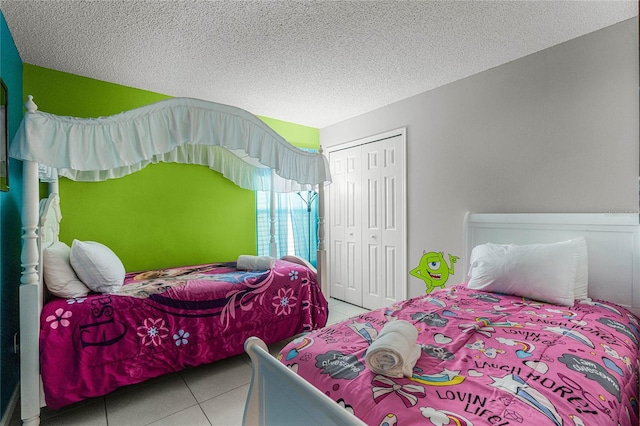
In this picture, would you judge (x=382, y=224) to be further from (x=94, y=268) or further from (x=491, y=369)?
(x=94, y=268)

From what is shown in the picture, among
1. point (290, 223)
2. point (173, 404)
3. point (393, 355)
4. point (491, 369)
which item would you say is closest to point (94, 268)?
point (173, 404)

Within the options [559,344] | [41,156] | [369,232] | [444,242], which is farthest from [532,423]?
[369,232]

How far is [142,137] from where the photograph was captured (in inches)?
76.9

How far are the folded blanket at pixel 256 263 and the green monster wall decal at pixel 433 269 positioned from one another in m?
1.57

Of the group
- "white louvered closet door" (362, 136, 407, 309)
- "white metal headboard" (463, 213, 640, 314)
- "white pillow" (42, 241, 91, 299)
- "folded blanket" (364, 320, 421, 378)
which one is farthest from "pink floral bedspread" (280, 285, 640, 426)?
"white louvered closet door" (362, 136, 407, 309)

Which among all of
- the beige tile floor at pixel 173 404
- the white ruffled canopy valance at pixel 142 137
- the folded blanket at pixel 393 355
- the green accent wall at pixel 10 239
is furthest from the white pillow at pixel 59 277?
the folded blanket at pixel 393 355

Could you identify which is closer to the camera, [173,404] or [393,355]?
[393,355]

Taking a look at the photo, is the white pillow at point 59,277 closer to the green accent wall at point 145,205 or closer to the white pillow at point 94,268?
the white pillow at point 94,268

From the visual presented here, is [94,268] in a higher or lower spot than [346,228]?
lower

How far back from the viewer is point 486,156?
2.73 m

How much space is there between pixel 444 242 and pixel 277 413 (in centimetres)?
238

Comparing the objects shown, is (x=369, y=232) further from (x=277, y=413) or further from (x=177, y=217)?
(x=277, y=413)

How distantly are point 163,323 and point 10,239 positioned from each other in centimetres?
122

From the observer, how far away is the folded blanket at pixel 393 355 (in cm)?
105
